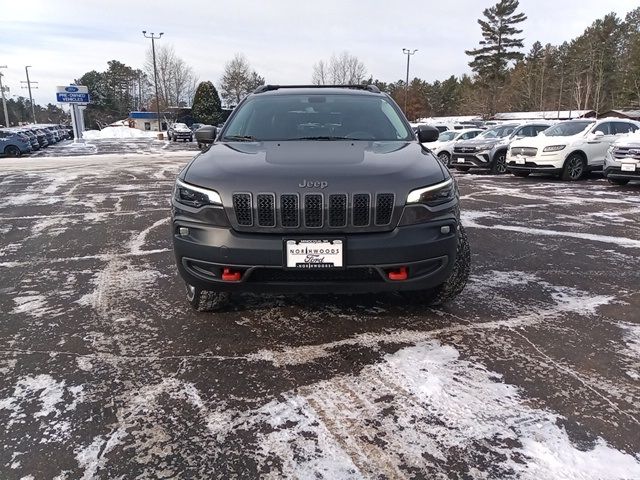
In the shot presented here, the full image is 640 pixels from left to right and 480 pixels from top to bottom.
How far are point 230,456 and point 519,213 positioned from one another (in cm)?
702

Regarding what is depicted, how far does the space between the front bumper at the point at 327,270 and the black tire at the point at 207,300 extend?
41 centimetres

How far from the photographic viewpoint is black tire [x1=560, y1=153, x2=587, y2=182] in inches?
498

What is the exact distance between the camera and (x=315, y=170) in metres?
2.95

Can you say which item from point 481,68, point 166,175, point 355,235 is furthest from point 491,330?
point 481,68

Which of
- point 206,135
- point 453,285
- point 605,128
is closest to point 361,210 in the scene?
point 453,285

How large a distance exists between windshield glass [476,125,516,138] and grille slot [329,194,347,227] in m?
15.0

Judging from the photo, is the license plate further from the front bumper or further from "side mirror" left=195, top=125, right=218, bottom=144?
"side mirror" left=195, top=125, right=218, bottom=144

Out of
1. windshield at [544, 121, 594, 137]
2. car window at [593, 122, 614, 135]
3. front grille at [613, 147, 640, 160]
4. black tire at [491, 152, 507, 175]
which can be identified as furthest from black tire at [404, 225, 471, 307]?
black tire at [491, 152, 507, 175]

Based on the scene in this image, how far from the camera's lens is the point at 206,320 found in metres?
3.38

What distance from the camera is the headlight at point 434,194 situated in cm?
290

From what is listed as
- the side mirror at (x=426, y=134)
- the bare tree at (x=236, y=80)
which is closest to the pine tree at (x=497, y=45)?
the bare tree at (x=236, y=80)

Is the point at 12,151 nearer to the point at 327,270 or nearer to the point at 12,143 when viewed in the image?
the point at 12,143

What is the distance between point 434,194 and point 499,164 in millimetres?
13527

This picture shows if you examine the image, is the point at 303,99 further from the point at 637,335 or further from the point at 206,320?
the point at 637,335
